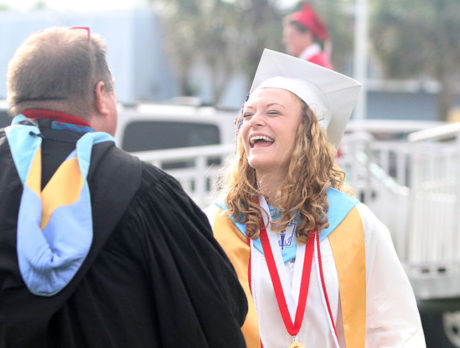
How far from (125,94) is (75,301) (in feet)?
87.9

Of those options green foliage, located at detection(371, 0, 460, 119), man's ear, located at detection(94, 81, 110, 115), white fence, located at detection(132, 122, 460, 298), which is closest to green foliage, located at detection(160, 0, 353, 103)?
green foliage, located at detection(371, 0, 460, 119)

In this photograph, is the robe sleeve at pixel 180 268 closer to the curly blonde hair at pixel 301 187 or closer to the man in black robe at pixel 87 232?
the man in black robe at pixel 87 232

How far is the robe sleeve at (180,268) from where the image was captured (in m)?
1.88

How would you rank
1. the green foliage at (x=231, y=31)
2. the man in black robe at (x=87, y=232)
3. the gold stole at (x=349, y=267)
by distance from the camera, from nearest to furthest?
the man in black robe at (x=87, y=232) < the gold stole at (x=349, y=267) < the green foliage at (x=231, y=31)

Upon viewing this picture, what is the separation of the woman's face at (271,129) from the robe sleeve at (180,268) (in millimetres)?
805

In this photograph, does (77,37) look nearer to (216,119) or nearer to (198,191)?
(198,191)

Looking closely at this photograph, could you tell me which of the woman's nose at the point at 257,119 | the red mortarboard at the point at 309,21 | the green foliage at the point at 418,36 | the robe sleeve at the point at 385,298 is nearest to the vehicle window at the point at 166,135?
the red mortarboard at the point at 309,21

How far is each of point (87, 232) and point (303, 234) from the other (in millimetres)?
1078

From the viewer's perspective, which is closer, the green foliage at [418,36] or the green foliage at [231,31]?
the green foliage at [231,31]

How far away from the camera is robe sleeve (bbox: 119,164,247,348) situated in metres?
1.88

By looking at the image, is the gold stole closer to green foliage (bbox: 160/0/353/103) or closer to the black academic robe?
the black academic robe

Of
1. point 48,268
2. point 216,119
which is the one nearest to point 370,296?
point 48,268

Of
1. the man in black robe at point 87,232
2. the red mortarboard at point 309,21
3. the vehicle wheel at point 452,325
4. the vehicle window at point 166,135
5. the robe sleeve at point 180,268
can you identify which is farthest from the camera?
the vehicle window at point 166,135

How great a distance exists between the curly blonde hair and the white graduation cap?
0.22 feet
